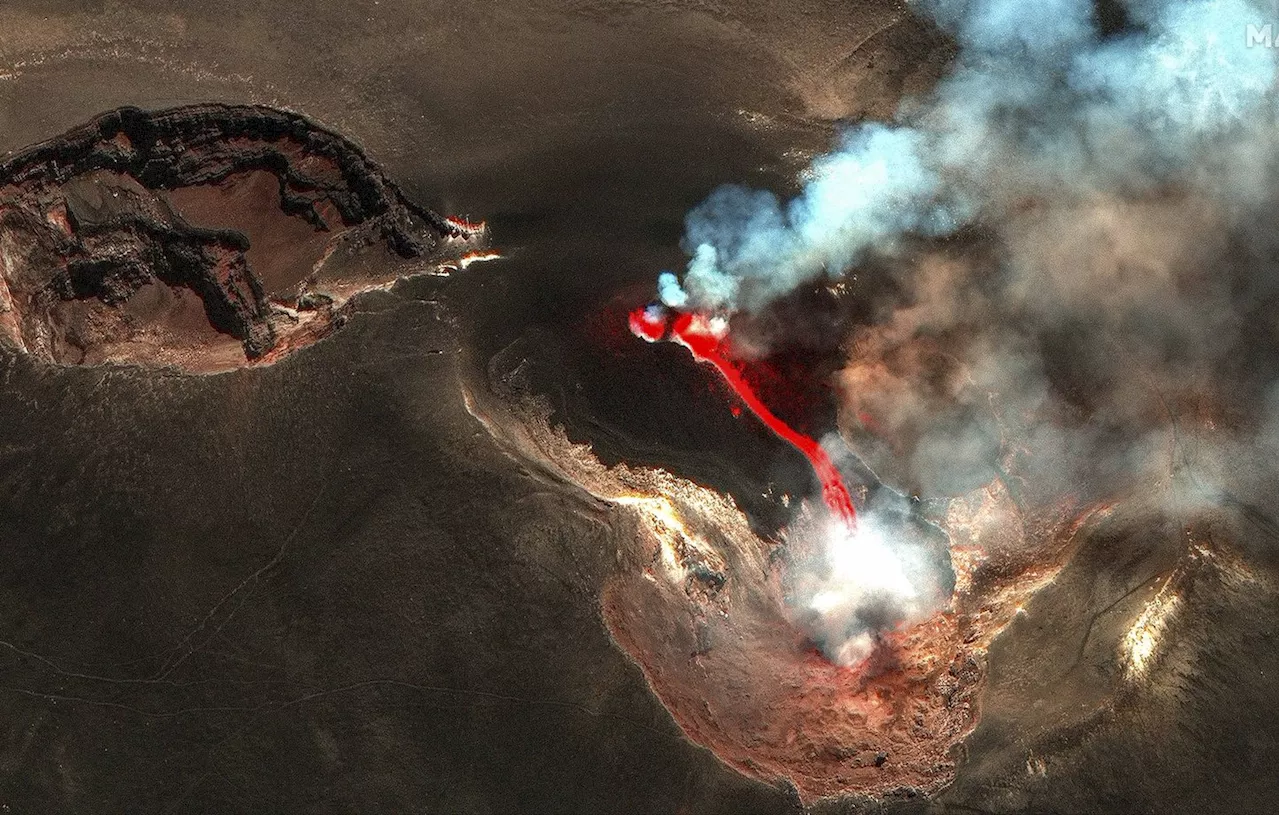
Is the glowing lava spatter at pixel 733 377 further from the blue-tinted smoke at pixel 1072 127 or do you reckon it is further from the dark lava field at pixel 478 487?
the blue-tinted smoke at pixel 1072 127

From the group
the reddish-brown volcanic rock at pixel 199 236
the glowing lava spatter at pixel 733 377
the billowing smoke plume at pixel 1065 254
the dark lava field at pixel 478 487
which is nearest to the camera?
the dark lava field at pixel 478 487

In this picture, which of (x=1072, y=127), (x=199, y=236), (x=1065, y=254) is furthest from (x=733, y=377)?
(x=199, y=236)

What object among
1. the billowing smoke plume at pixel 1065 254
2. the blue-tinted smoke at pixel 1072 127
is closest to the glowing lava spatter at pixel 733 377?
the billowing smoke plume at pixel 1065 254

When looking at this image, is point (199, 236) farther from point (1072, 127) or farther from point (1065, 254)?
point (1072, 127)

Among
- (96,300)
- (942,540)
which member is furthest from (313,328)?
(942,540)

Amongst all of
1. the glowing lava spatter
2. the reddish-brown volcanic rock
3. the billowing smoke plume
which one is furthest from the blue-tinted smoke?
the reddish-brown volcanic rock

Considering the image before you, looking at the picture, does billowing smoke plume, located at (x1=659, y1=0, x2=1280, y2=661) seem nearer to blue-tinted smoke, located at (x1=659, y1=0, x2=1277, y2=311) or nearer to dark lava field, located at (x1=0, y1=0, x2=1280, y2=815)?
blue-tinted smoke, located at (x1=659, y1=0, x2=1277, y2=311)
